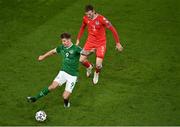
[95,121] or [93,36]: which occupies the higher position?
[93,36]

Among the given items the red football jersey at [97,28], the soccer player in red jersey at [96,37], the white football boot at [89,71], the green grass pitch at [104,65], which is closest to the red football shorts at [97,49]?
the soccer player in red jersey at [96,37]

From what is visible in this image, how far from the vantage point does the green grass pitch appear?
44.1 feet

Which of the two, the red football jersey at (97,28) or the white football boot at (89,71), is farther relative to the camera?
the white football boot at (89,71)

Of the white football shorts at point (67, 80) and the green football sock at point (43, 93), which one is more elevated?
the white football shorts at point (67, 80)

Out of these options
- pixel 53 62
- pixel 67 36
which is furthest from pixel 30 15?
pixel 67 36

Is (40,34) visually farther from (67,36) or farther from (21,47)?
(67,36)

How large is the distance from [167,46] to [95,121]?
6.29 metres

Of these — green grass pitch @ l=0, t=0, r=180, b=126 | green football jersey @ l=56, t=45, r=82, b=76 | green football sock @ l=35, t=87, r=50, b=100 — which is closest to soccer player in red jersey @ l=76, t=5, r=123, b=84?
green grass pitch @ l=0, t=0, r=180, b=126

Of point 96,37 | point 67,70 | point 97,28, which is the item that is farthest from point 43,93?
point 97,28

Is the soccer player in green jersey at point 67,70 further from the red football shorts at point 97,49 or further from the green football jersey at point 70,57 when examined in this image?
the red football shorts at point 97,49

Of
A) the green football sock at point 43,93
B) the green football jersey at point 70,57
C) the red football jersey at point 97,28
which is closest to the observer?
the green football jersey at point 70,57

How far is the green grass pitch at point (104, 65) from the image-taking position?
13430 mm

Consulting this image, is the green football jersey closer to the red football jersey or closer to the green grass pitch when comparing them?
the green grass pitch

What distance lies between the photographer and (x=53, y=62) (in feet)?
55.0
